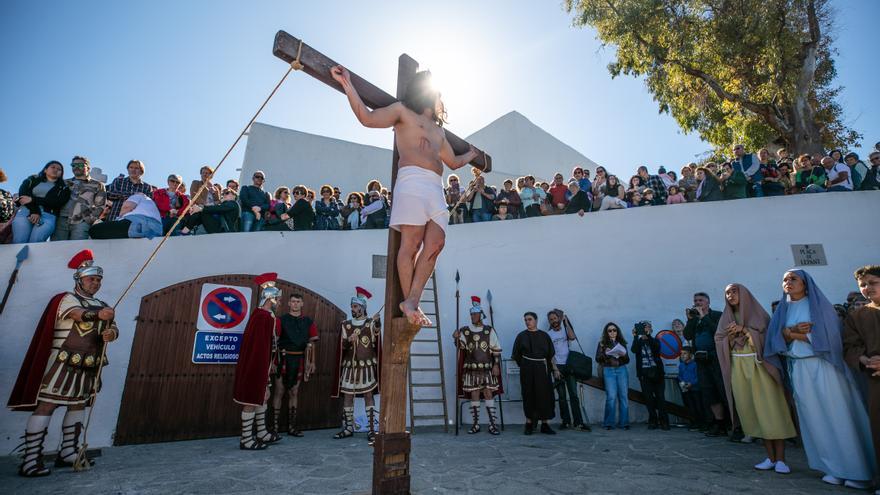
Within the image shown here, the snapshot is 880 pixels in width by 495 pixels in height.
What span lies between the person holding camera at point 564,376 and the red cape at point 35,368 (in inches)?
258

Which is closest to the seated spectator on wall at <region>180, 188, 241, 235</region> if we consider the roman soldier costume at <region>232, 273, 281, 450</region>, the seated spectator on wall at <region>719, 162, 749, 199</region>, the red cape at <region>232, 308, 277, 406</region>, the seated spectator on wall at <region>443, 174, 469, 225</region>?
the roman soldier costume at <region>232, 273, 281, 450</region>

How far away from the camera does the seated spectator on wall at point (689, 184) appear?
9164 mm

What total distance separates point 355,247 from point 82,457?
191 inches

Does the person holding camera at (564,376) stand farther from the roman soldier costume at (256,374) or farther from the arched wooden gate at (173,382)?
the roman soldier costume at (256,374)

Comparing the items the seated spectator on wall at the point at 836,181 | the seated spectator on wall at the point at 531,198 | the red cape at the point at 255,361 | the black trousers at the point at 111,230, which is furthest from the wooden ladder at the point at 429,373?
the seated spectator on wall at the point at 836,181

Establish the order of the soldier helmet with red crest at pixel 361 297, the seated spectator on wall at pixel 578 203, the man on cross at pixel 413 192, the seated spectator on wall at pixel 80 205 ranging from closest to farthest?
1. the man on cross at pixel 413 192
2. the seated spectator on wall at pixel 80 205
3. the soldier helmet with red crest at pixel 361 297
4. the seated spectator on wall at pixel 578 203

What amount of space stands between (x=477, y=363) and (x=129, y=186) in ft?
20.1

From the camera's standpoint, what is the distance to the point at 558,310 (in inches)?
314

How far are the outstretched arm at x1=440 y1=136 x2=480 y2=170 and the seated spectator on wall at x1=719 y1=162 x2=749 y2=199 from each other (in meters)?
7.27

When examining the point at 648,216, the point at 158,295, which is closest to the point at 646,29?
the point at 648,216

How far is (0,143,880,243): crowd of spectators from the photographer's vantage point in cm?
629

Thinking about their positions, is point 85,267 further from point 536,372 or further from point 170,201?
point 536,372

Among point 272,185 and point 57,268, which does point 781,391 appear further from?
point 272,185

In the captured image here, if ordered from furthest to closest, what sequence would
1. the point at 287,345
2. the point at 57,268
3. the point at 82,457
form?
the point at 287,345, the point at 57,268, the point at 82,457
